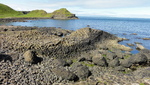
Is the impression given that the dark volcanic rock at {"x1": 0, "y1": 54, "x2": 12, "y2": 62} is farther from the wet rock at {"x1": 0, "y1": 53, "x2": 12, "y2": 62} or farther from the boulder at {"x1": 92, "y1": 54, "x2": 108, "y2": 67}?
the boulder at {"x1": 92, "y1": 54, "x2": 108, "y2": 67}

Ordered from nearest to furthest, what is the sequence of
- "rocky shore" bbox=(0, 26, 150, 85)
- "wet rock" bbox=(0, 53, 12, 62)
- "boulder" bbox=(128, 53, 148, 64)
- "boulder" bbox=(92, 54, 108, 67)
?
"rocky shore" bbox=(0, 26, 150, 85) < "wet rock" bbox=(0, 53, 12, 62) < "boulder" bbox=(92, 54, 108, 67) < "boulder" bbox=(128, 53, 148, 64)

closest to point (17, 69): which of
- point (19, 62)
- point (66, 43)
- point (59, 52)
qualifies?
point (19, 62)

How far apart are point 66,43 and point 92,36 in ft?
36.6

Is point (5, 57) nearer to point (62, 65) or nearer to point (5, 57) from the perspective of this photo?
point (5, 57)

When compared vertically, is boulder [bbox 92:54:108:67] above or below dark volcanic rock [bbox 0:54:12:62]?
below

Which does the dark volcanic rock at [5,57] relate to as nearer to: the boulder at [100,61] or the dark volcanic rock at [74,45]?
the dark volcanic rock at [74,45]

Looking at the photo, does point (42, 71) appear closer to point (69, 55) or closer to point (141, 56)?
point (69, 55)

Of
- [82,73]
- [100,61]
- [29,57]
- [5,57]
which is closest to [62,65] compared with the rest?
[82,73]

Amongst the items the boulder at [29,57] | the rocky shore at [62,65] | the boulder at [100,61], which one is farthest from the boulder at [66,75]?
the boulder at [100,61]

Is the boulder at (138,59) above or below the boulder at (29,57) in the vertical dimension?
below

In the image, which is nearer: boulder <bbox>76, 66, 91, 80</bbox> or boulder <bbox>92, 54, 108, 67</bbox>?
boulder <bbox>76, 66, 91, 80</bbox>

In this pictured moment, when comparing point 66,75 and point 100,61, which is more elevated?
point 100,61

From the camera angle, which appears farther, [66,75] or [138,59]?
[138,59]

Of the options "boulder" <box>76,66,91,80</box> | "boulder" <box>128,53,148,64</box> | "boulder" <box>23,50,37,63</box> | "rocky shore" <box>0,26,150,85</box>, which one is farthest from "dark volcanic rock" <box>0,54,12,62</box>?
"boulder" <box>128,53,148,64</box>
